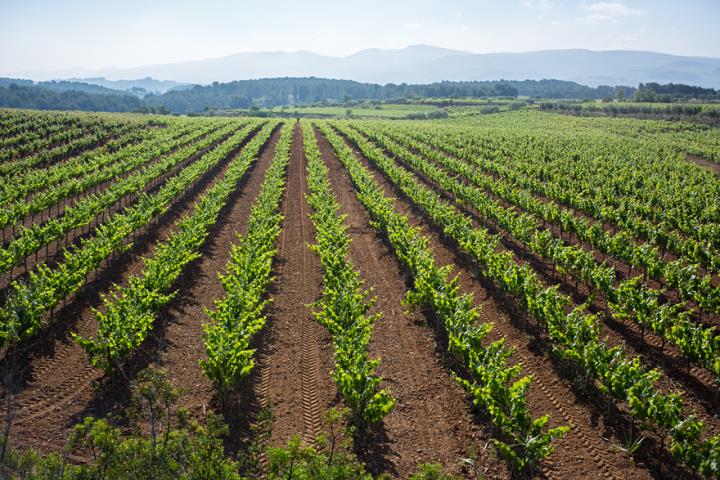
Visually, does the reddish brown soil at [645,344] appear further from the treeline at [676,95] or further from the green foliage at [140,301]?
the treeline at [676,95]

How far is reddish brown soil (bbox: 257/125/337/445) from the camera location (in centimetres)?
1148

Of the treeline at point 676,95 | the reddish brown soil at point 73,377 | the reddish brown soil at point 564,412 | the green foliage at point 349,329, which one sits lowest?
the reddish brown soil at point 564,412

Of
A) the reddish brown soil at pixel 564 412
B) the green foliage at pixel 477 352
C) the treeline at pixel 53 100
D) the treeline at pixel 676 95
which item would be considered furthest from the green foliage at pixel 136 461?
the treeline at pixel 53 100

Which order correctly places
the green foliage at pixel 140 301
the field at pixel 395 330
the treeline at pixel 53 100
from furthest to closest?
the treeline at pixel 53 100, the green foliage at pixel 140 301, the field at pixel 395 330

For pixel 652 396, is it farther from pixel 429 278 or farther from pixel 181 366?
pixel 181 366

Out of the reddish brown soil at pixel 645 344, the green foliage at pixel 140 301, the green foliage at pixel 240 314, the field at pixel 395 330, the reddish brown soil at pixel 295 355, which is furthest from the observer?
the reddish brown soil at pixel 645 344

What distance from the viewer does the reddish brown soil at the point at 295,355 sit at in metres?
11.5

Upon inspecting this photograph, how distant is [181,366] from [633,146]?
59.5 m

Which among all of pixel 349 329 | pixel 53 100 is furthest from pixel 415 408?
pixel 53 100

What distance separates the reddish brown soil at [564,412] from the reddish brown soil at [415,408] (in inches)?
64.9

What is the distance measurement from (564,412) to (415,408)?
367cm

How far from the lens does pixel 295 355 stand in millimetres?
14117

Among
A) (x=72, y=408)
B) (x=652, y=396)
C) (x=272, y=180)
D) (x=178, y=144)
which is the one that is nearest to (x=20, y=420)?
(x=72, y=408)

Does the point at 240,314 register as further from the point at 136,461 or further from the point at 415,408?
the point at 136,461
